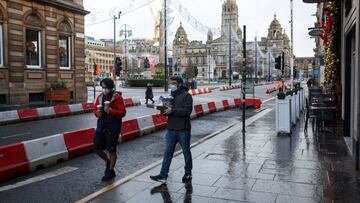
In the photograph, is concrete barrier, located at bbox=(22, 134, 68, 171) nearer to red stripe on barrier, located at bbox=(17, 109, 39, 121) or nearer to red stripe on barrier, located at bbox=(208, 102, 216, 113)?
red stripe on barrier, located at bbox=(17, 109, 39, 121)

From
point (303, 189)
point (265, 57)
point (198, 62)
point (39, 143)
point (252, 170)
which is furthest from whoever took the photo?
point (198, 62)

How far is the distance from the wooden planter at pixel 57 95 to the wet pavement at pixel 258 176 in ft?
61.1

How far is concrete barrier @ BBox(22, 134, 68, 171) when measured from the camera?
8531 mm

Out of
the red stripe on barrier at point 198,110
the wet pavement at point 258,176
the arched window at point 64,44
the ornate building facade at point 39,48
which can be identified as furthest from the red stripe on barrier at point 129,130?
the arched window at point 64,44

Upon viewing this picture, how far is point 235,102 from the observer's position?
26.5 meters

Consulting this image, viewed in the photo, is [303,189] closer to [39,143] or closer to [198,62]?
[39,143]

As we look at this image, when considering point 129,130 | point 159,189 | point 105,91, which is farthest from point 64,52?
point 159,189

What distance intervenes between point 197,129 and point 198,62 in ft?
511

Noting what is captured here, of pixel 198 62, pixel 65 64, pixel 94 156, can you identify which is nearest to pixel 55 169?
pixel 94 156

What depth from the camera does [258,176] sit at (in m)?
7.70

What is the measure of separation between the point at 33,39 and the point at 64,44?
3242mm

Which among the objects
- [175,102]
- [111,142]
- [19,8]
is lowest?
[111,142]

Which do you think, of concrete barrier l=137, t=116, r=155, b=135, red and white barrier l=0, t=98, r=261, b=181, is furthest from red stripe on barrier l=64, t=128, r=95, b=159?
concrete barrier l=137, t=116, r=155, b=135

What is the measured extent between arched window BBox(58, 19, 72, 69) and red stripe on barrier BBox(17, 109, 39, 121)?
11.4 meters
